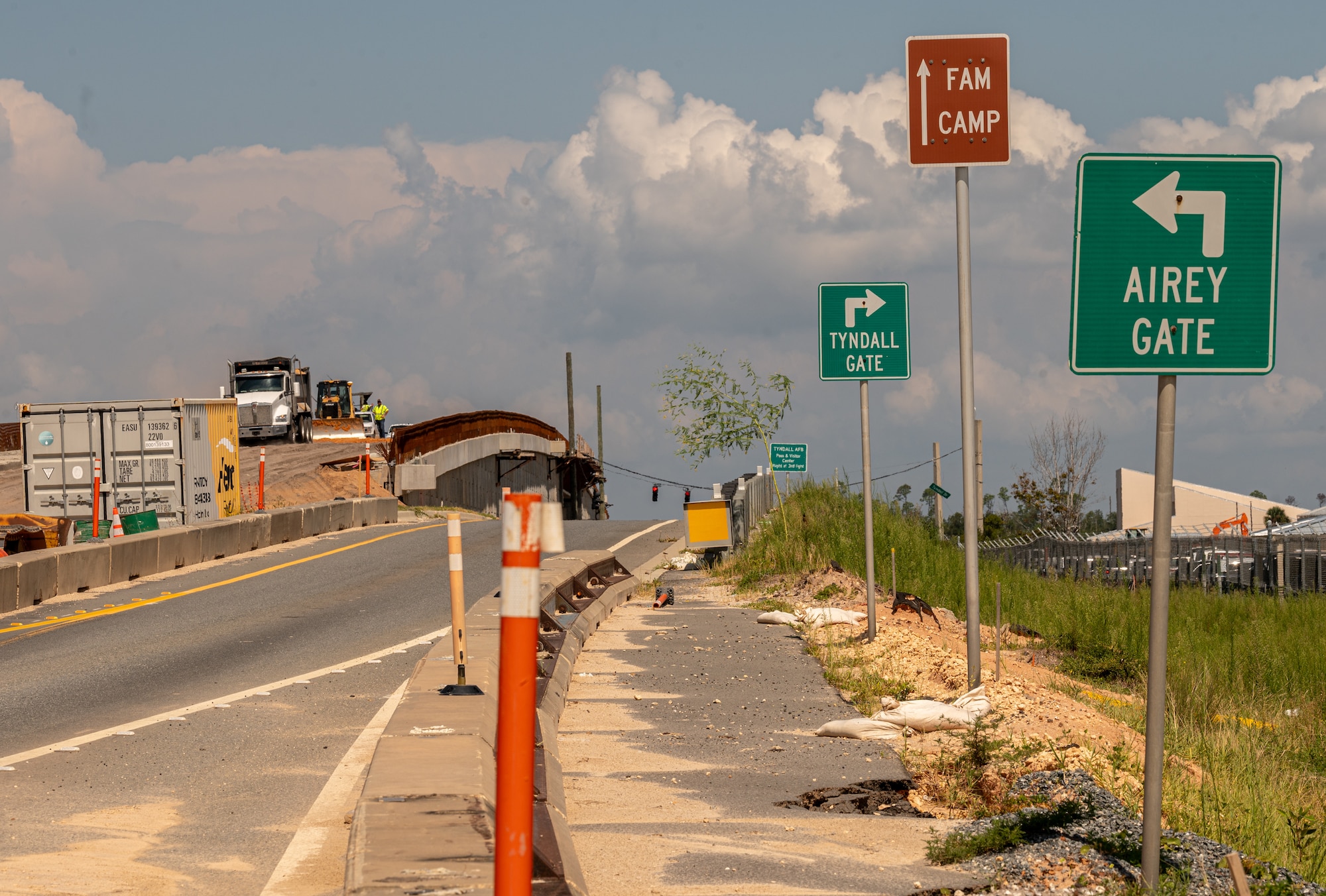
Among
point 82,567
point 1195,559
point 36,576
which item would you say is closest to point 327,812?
point 36,576

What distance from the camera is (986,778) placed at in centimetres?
722

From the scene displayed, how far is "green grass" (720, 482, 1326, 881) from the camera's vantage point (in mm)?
6738

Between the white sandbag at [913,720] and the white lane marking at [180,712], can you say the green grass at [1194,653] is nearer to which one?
the white sandbag at [913,720]

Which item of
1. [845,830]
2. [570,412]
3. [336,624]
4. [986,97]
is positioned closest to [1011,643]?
[336,624]

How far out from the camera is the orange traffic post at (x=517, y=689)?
3.05 meters

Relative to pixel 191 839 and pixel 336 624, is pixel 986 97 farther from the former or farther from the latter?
pixel 336 624

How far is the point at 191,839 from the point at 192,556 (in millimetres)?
16956

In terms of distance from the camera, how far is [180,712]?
10.3m

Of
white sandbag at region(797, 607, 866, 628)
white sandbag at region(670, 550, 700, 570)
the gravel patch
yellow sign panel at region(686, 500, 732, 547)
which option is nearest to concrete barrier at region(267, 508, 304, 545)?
white sandbag at region(670, 550, 700, 570)

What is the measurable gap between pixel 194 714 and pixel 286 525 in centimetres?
1691

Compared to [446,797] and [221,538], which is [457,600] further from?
[221,538]

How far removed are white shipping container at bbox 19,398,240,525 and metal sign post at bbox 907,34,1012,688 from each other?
2297cm

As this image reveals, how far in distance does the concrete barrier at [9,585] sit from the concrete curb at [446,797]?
9.94 meters

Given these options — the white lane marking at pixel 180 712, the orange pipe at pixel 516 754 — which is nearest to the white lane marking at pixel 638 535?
the white lane marking at pixel 180 712
